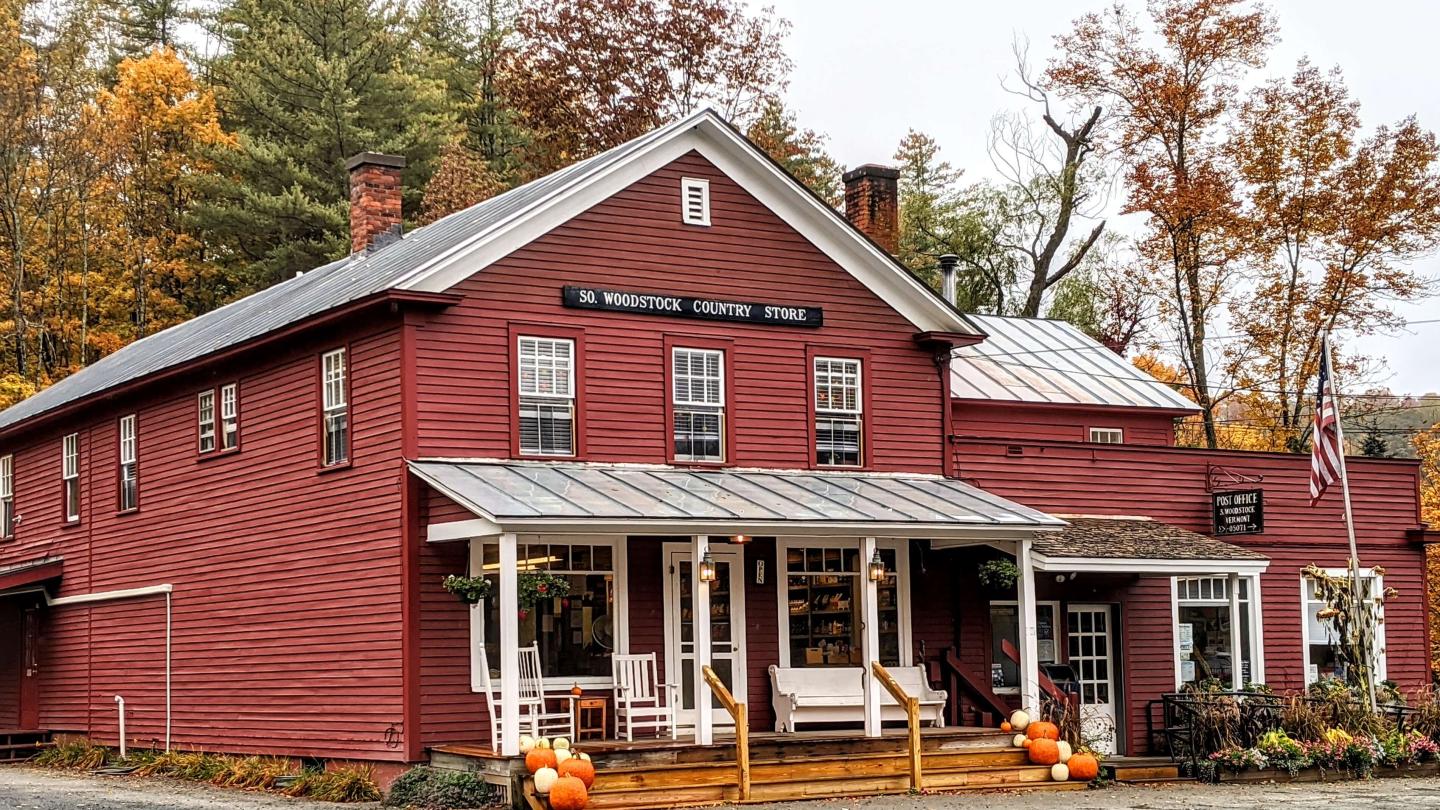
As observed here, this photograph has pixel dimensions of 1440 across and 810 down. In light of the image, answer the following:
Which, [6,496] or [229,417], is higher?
[229,417]

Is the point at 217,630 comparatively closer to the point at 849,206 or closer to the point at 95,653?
the point at 95,653

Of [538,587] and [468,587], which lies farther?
[468,587]

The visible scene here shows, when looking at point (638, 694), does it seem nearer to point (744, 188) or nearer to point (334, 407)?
point (334, 407)

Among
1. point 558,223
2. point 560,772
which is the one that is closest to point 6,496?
point 558,223

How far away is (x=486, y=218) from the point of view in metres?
22.6

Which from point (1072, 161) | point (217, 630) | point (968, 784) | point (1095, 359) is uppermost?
point (1072, 161)

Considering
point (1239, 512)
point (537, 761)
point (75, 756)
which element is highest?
point (1239, 512)

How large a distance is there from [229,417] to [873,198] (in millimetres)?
10731

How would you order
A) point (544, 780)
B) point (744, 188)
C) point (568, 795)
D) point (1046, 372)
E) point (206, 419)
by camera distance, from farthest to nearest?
point (1046, 372), point (206, 419), point (744, 188), point (544, 780), point (568, 795)

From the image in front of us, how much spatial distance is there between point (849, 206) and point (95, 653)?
13290 millimetres

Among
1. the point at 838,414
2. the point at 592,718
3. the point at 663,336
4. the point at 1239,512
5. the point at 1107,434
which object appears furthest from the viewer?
the point at 1107,434

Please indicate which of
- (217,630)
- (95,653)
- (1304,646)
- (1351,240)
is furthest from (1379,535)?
(95,653)

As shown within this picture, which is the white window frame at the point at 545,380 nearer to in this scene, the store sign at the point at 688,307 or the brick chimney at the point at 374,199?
the store sign at the point at 688,307

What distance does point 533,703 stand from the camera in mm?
18969
